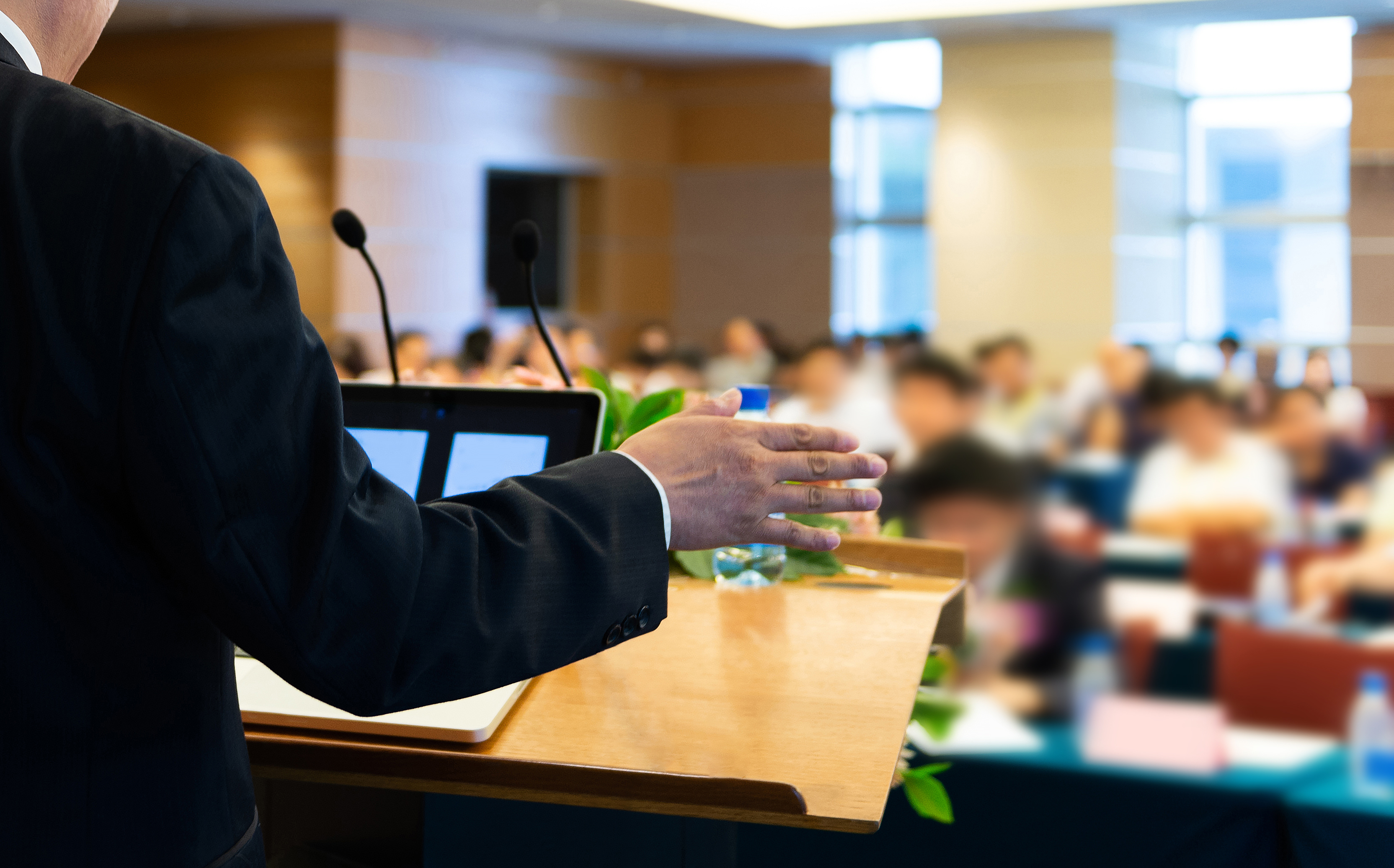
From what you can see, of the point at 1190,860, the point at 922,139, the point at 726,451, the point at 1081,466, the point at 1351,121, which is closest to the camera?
the point at 726,451

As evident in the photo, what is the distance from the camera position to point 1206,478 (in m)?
3.59

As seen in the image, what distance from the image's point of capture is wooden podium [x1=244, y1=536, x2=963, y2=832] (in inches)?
34.4

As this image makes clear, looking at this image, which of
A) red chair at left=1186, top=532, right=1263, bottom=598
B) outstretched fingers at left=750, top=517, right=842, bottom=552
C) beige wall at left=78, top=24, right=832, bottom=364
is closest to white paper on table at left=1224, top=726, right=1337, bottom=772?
red chair at left=1186, top=532, right=1263, bottom=598

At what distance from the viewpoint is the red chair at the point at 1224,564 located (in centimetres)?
284

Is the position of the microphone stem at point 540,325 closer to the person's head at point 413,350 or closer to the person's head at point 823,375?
the person's head at point 823,375

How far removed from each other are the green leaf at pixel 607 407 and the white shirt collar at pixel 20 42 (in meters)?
0.71

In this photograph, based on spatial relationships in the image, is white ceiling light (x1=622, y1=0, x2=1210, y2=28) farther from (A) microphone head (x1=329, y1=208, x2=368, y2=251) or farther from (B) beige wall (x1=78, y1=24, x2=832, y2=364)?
(A) microphone head (x1=329, y1=208, x2=368, y2=251)

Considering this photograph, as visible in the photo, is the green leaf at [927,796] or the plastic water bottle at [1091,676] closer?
the green leaf at [927,796]

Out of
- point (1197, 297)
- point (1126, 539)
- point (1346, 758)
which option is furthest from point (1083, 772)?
point (1197, 297)

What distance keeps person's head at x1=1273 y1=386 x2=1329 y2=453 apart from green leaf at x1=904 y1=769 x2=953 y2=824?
289 centimetres

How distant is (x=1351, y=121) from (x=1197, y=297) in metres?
1.49

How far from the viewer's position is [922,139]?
10.2 meters

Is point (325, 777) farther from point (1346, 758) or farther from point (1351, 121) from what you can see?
point (1351, 121)

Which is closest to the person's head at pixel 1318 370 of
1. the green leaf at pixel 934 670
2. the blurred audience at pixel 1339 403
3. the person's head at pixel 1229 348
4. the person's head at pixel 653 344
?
the blurred audience at pixel 1339 403
